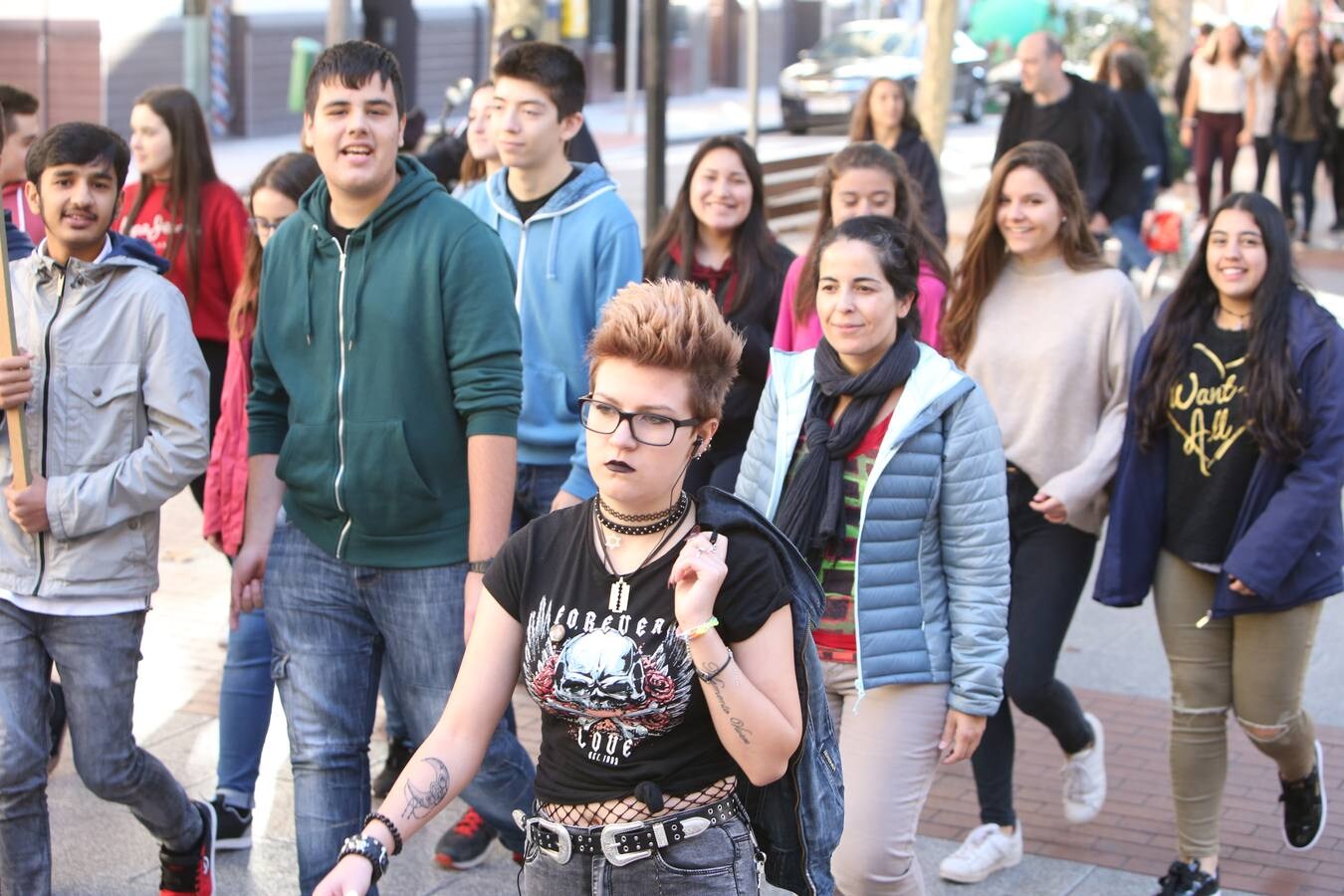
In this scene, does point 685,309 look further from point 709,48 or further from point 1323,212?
point 709,48

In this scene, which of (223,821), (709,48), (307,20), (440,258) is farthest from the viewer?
(709,48)

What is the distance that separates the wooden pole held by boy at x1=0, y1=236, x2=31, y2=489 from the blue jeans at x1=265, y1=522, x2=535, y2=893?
2.06ft

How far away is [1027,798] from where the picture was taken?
5695 millimetres

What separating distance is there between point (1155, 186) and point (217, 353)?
11088mm

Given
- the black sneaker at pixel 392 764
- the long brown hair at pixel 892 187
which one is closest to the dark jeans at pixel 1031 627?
the long brown hair at pixel 892 187

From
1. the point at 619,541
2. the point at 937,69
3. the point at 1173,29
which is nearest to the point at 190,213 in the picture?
the point at 619,541

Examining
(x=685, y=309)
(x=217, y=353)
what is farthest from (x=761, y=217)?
(x=685, y=309)

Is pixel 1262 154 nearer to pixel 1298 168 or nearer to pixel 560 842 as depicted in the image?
pixel 1298 168

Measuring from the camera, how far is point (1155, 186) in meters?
15.4

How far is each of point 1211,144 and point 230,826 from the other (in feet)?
49.5

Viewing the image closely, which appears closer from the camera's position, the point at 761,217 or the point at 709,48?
the point at 761,217

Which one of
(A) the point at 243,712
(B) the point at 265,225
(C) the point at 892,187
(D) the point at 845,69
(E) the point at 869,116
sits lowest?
(A) the point at 243,712

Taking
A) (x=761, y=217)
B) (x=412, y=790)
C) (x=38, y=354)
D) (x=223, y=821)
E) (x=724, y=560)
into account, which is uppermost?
(x=761, y=217)

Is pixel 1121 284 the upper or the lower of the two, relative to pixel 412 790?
upper
